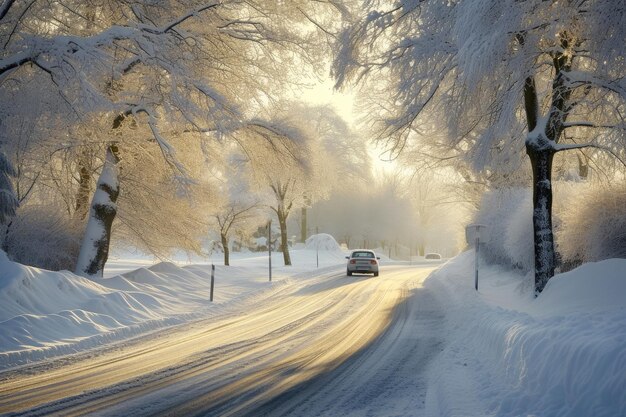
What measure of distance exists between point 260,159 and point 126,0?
18.9ft

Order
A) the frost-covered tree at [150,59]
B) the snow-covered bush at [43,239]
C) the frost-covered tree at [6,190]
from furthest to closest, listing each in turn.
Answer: the snow-covered bush at [43,239] < the frost-covered tree at [6,190] < the frost-covered tree at [150,59]

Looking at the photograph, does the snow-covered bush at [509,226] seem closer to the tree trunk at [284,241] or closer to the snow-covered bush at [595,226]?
the snow-covered bush at [595,226]

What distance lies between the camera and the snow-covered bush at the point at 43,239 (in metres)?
14.7

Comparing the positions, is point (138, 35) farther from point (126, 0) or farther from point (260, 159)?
point (260, 159)

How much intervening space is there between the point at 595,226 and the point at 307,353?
29.4 ft

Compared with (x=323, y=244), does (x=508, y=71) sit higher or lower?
higher

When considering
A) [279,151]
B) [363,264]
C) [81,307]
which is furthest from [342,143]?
[81,307]

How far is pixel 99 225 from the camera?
1450cm

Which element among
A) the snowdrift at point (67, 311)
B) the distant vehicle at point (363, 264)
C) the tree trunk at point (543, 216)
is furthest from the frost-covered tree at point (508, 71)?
the distant vehicle at point (363, 264)

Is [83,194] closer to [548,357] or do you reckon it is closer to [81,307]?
[81,307]

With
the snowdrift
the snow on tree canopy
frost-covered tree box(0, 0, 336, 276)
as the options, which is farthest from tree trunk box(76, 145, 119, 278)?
the snow on tree canopy

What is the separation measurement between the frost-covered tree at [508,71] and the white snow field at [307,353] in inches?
134

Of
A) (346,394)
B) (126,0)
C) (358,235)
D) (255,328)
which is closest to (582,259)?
(255,328)

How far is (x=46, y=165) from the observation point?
14.8 metres
